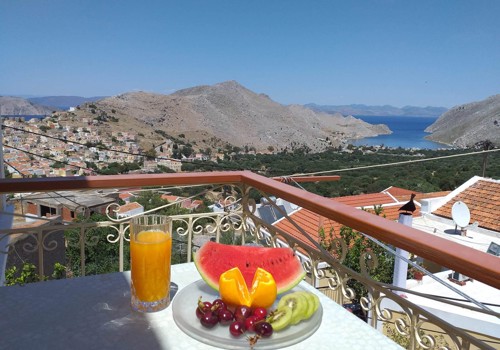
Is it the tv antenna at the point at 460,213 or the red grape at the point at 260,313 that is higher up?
the red grape at the point at 260,313

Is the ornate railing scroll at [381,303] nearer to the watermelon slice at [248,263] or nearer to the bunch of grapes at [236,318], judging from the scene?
the watermelon slice at [248,263]

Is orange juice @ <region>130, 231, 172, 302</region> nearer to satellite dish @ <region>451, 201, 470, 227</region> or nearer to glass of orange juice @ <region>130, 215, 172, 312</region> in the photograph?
glass of orange juice @ <region>130, 215, 172, 312</region>

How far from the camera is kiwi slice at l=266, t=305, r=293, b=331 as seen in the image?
33.9 inches

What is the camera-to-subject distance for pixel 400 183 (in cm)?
2417

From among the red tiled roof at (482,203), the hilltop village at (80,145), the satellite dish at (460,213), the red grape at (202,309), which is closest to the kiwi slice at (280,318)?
the red grape at (202,309)

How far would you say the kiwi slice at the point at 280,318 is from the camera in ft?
2.83

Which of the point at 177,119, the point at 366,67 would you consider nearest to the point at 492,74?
the point at 366,67

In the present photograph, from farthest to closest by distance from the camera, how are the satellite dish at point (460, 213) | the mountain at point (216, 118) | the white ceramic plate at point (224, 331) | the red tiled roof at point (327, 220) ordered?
the mountain at point (216, 118) < the red tiled roof at point (327, 220) < the satellite dish at point (460, 213) < the white ceramic plate at point (224, 331)

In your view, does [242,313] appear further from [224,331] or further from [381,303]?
[381,303]

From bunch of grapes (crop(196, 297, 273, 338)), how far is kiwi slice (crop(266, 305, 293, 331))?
0.06ft

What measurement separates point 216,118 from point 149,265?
56.3 metres

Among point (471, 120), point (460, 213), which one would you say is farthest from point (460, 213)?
point (471, 120)

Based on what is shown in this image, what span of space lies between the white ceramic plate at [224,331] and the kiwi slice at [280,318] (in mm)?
16

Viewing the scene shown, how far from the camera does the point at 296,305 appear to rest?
0.93m
